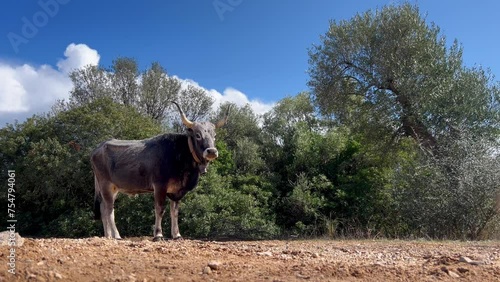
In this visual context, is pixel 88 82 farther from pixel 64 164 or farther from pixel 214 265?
pixel 214 265

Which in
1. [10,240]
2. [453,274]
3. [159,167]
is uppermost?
[159,167]

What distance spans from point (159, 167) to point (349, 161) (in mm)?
15331

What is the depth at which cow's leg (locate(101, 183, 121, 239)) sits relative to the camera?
9883 mm

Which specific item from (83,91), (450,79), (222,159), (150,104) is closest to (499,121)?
(450,79)

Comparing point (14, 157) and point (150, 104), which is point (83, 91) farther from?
point (14, 157)

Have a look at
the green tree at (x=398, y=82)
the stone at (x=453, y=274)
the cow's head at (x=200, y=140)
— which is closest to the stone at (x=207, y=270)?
the stone at (x=453, y=274)

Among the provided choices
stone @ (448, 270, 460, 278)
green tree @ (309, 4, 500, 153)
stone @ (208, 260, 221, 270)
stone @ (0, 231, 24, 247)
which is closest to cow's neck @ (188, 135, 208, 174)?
stone @ (0, 231, 24, 247)

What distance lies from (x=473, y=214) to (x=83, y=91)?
30524 mm

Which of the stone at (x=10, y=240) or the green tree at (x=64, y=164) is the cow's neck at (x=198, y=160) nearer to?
the stone at (x=10, y=240)

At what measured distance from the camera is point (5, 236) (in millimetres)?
5984

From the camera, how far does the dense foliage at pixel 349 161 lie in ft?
50.2

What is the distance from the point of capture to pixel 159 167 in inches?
366

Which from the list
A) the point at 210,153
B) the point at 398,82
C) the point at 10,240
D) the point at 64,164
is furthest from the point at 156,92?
the point at 10,240

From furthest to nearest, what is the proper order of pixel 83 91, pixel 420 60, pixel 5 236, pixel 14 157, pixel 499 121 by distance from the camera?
pixel 83 91 < pixel 14 157 < pixel 420 60 < pixel 499 121 < pixel 5 236
